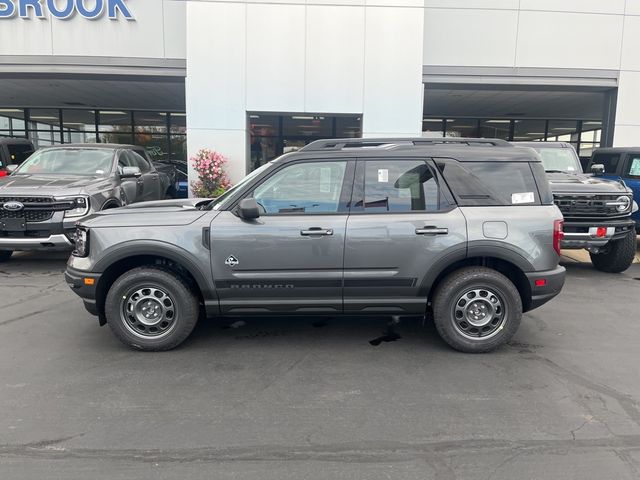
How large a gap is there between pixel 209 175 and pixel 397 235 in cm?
861

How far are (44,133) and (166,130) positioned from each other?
5.26 metres

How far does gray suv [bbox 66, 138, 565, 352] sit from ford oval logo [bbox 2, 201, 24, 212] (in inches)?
134

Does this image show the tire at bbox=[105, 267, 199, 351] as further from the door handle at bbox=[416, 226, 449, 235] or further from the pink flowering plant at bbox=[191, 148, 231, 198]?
the pink flowering plant at bbox=[191, 148, 231, 198]

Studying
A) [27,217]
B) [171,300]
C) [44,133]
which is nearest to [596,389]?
[171,300]

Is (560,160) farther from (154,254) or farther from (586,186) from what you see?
(154,254)

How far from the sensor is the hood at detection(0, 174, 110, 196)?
7.49 meters

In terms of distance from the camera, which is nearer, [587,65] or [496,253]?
[496,253]

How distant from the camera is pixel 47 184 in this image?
780 centimetres

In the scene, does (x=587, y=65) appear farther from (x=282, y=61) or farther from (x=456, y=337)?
(x=456, y=337)

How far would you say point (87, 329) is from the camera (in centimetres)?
533

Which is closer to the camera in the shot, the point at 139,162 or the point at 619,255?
the point at 619,255

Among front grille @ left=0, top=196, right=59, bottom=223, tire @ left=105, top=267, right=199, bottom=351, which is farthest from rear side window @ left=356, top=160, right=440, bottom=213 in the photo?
front grille @ left=0, top=196, right=59, bottom=223

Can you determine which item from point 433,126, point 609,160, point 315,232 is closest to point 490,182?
point 315,232

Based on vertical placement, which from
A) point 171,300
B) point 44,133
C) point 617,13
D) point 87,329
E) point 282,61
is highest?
point 617,13
